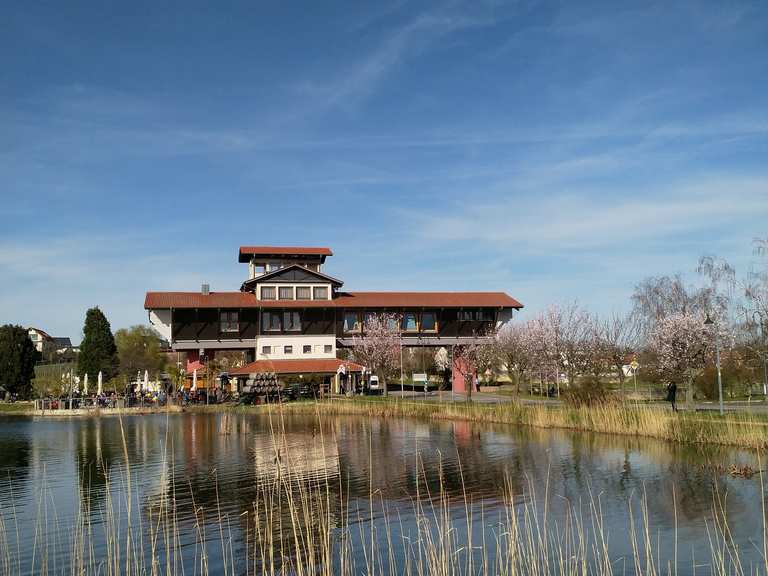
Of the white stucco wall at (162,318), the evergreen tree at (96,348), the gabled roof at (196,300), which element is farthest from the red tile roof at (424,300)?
the evergreen tree at (96,348)

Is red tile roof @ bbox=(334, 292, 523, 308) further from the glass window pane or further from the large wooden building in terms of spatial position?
the glass window pane

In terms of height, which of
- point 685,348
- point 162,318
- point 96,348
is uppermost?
point 162,318

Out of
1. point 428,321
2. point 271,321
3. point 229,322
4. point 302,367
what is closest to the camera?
point 302,367

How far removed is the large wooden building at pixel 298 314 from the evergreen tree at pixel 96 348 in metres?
12.3

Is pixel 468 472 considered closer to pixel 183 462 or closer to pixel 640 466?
pixel 640 466

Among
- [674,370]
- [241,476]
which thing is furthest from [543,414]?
[241,476]

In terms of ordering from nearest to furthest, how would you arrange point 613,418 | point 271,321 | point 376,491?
point 376,491, point 613,418, point 271,321

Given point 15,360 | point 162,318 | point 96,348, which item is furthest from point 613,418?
point 15,360

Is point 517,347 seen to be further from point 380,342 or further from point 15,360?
point 15,360

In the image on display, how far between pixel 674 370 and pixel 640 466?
52.5 ft

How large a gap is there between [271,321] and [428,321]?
45.4ft

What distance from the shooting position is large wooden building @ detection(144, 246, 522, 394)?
184 feet

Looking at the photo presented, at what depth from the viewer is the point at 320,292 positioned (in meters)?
59.4

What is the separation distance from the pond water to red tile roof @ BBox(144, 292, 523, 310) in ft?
74.7
